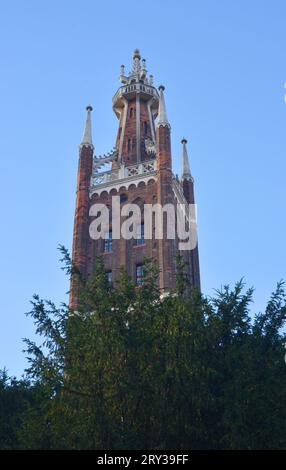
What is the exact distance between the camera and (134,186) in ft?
→ 135

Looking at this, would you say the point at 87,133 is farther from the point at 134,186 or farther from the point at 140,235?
the point at 140,235

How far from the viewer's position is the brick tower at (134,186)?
37812mm

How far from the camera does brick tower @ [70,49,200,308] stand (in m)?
37.8

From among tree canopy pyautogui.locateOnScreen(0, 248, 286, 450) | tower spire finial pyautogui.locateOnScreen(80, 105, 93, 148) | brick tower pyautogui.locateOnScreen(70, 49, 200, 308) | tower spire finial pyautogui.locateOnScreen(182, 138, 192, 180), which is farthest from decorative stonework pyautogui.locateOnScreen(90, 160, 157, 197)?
tree canopy pyautogui.locateOnScreen(0, 248, 286, 450)

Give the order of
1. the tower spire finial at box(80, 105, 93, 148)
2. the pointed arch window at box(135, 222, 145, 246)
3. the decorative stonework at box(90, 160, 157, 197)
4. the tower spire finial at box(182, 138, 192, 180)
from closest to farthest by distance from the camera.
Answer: the pointed arch window at box(135, 222, 145, 246) → the decorative stonework at box(90, 160, 157, 197) → the tower spire finial at box(80, 105, 93, 148) → the tower spire finial at box(182, 138, 192, 180)

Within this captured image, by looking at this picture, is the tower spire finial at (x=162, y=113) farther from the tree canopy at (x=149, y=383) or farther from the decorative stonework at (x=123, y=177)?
the tree canopy at (x=149, y=383)

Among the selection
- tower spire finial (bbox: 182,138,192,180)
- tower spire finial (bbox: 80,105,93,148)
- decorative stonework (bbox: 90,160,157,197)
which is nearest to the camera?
decorative stonework (bbox: 90,160,157,197)

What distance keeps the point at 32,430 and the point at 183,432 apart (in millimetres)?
4341

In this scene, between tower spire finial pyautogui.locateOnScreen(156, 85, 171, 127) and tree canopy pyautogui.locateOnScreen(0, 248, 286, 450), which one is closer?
tree canopy pyautogui.locateOnScreen(0, 248, 286, 450)

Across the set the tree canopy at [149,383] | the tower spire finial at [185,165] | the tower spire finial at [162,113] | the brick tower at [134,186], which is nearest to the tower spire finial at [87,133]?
the brick tower at [134,186]

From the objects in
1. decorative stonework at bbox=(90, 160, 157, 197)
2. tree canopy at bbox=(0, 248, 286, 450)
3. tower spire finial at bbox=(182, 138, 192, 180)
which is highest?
tower spire finial at bbox=(182, 138, 192, 180)

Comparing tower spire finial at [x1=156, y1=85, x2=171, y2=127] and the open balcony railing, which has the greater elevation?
tower spire finial at [x1=156, y1=85, x2=171, y2=127]

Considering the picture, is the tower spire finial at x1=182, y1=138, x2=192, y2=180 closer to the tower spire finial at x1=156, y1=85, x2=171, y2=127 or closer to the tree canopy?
the tower spire finial at x1=156, y1=85, x2=171, y2=127
